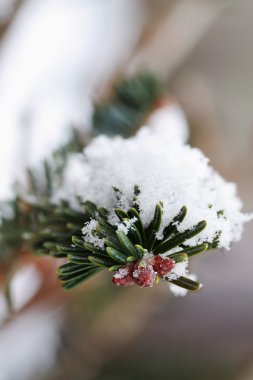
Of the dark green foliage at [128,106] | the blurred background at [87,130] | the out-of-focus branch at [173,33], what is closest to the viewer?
the dark green foliage at [128,106]

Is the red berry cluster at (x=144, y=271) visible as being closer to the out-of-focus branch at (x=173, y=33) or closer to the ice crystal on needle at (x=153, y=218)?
the ice crystal on needle at (x=153, y=218)

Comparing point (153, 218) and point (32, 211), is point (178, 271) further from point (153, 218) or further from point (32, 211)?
point (32, 211)

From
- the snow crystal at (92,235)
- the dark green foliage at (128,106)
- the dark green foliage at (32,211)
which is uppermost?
the dark green foliage at (128,106)

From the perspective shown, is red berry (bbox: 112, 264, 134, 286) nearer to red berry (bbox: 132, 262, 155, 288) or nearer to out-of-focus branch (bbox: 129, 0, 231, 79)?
red berry (bbox: 132, 262, 155, 288)

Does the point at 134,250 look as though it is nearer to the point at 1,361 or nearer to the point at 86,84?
the point at 1,361

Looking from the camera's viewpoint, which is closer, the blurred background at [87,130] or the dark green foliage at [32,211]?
the dark green foliage at [32,211]

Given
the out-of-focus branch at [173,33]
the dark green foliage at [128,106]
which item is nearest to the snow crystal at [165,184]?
the dark green foliage at [128,106]

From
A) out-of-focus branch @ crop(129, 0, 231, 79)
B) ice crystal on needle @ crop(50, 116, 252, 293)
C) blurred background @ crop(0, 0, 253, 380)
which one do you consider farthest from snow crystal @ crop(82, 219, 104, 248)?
out-of-focus branch @ crop(129, 0, 231, 79)
